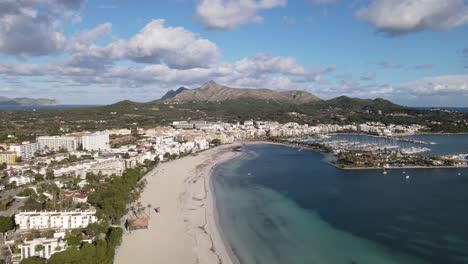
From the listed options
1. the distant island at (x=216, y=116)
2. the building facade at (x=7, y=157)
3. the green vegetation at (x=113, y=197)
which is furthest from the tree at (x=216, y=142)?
the green vegetation at (x=113, y=197)

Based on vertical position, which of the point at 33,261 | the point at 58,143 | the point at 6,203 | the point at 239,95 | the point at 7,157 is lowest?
the point at 6,203

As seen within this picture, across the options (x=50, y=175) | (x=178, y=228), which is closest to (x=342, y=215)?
(x=178, y=228)

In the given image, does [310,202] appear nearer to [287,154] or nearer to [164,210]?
[164,210]

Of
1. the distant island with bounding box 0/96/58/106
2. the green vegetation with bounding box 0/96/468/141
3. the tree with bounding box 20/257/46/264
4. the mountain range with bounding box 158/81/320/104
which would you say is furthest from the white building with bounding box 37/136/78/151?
the distant island with bounding box 0/96/58/106

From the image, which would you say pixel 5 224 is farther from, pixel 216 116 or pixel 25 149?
pixel 216 116

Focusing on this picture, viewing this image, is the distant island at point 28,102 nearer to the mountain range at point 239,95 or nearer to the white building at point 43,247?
the mountain range at point 239,95

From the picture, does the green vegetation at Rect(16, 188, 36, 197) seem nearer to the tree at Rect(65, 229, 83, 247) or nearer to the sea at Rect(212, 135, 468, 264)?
the tree at Rect(65, 229, 83, 247)
